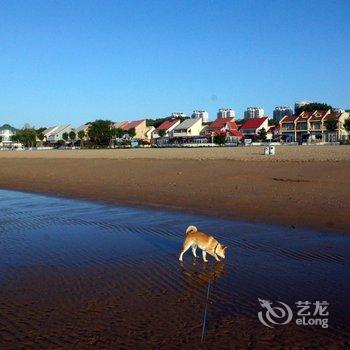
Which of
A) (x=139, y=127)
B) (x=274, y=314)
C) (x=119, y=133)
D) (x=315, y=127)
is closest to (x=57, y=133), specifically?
(x=139, y=127)

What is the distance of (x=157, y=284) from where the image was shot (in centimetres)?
639

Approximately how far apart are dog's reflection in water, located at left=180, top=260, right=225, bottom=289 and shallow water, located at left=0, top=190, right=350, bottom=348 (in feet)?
0.05

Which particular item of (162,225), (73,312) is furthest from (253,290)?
(162,225)

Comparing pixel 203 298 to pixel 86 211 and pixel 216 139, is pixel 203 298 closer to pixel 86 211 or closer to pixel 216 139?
pixel 86 211

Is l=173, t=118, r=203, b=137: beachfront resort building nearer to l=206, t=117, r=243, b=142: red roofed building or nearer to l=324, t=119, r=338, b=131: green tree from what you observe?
l=206, t=117, r=243, b=142: red roofed building

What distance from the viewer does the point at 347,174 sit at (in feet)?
59.3

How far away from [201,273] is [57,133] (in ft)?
493

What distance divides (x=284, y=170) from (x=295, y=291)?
51.8ft

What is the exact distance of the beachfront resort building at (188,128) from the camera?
406 ft

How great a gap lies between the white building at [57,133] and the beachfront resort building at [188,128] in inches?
1594

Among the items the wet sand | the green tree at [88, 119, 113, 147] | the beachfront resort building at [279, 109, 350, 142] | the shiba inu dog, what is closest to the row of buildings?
the beachfront resort building at [279, 109, 350, 142]

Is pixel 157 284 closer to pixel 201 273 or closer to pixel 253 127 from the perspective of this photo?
pixel 201 273

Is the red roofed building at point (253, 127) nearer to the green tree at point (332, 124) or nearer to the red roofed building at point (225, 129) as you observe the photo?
the red roofed building at point (225, 129)

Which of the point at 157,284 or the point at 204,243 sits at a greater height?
the point at 204,243
